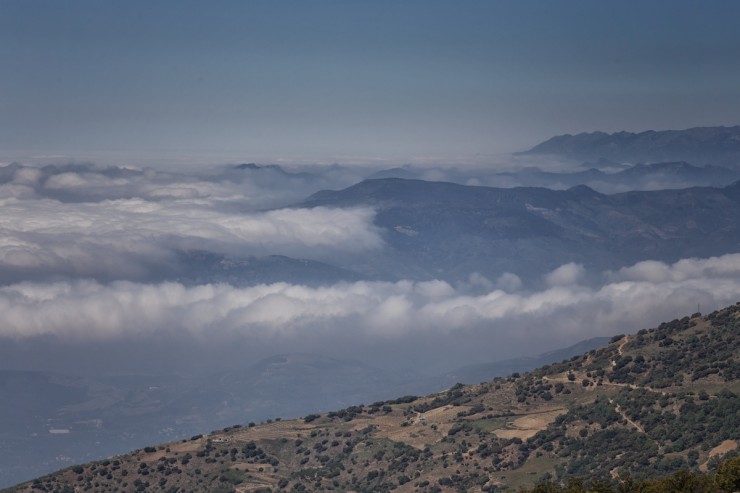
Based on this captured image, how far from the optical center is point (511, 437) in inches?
3989

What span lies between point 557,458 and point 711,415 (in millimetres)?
12806

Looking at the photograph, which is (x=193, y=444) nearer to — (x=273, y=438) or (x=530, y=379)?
(x=273, y=438)

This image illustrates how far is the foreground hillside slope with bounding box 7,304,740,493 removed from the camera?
298ft

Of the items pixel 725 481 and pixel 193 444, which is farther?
pixel 193 444

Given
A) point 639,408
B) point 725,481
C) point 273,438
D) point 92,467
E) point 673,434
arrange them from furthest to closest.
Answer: point 273,438 → point 92,467 → point 639,408 → point 673,434 → point 725,481

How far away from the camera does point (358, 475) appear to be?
102438 millimetres

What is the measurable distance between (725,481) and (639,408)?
34.3 metres

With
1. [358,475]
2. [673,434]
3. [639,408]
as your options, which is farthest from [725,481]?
[358,475]

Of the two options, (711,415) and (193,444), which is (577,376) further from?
(193,444)

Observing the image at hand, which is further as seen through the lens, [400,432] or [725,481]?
[400,432]

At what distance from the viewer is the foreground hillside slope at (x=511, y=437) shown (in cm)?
→ 9069

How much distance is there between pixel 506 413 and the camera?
362ft

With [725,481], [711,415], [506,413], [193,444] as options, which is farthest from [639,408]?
[193,444]

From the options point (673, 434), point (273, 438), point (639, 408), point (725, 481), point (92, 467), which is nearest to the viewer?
point (725, 481)
